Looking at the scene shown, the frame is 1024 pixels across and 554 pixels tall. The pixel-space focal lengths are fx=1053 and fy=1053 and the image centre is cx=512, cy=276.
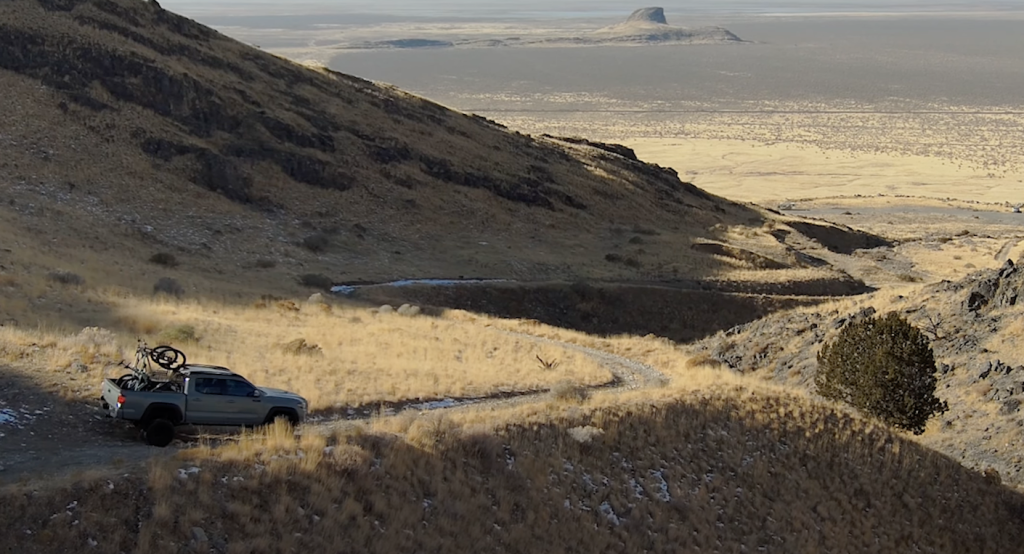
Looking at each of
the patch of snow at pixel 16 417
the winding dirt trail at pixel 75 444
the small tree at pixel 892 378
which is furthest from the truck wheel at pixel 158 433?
the small tree at pixel 892 378

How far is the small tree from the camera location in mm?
23891

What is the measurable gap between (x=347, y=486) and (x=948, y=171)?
126 meters

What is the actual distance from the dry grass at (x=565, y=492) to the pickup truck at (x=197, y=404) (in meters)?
0.78

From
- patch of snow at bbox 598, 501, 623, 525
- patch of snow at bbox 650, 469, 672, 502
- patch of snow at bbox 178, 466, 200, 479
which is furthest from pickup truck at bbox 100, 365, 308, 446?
patch of snow at bbox 650, 469, 672, 502

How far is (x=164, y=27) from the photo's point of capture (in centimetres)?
6669

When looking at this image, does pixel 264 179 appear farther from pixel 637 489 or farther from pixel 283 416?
pixel 637 489

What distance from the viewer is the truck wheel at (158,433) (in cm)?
1490

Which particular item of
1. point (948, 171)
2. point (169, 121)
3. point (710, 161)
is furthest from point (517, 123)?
point (169, 121)

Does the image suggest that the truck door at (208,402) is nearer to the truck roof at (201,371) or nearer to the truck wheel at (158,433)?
the truck roof at (201,371)

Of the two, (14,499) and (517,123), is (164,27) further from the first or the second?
(517,123)

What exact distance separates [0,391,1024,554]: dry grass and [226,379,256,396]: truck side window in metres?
0.91

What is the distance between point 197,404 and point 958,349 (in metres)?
21.7

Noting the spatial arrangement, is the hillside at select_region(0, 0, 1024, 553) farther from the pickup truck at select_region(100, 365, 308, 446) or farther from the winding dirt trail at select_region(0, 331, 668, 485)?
the pickup truck at select_region(100, 365, 308, 446)

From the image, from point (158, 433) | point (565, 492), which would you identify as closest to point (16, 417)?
point (158, 433)
